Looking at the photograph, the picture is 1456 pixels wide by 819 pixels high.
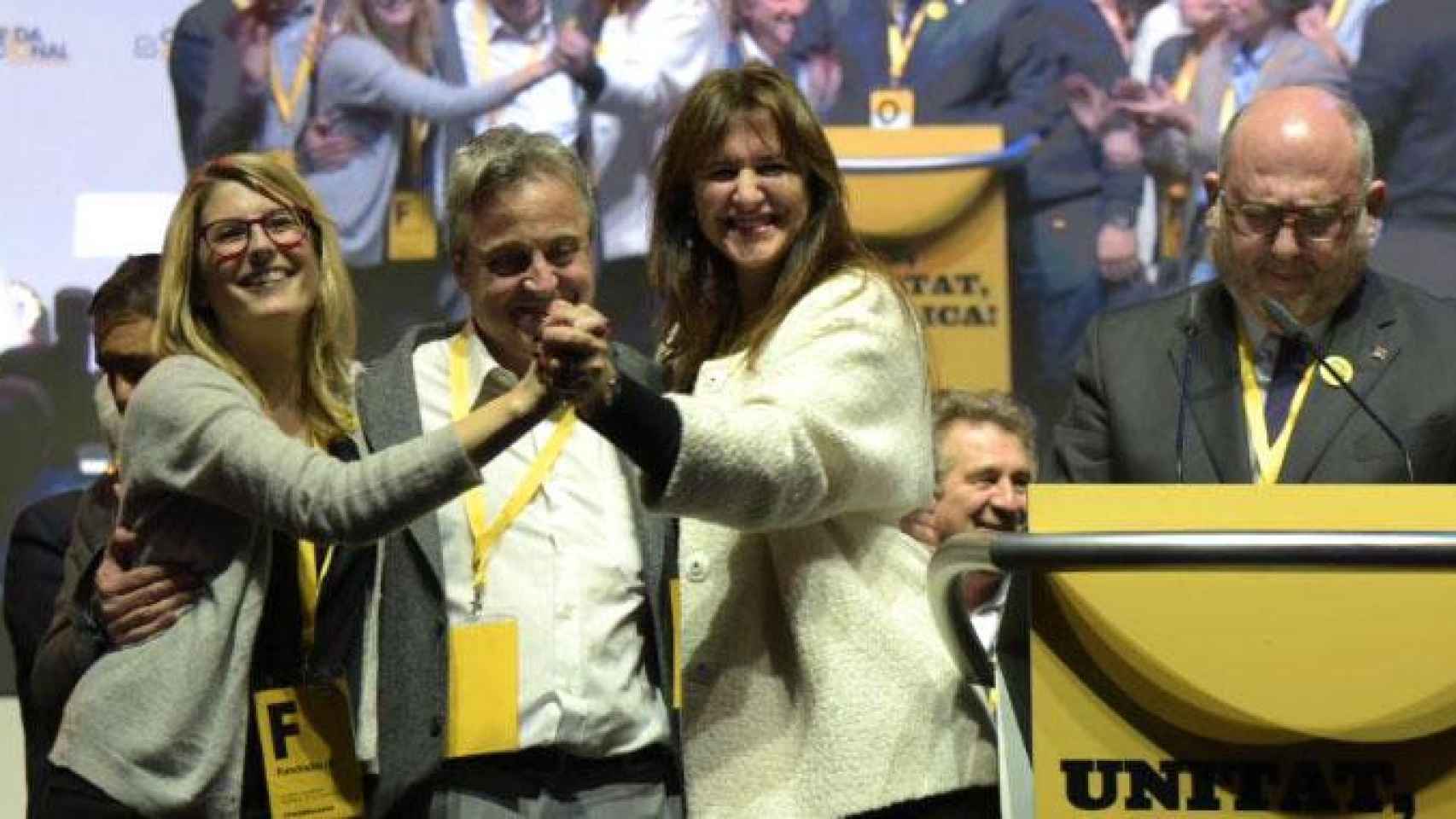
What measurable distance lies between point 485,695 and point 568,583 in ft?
0.54

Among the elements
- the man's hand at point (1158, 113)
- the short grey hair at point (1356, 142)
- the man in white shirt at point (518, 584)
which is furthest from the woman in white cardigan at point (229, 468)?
the man's hand at point (1158, 113)

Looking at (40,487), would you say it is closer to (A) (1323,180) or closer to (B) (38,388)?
(B) (38,388)

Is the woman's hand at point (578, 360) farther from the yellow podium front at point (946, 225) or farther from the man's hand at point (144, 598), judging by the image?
the yellow podium front at point (946, 225)

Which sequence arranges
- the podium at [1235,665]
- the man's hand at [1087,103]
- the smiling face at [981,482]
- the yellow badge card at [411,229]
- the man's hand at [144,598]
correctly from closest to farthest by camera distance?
the podium at [1235,665] < the man's hand at [144,598] < the smiling face at [981,482] < the yellow badge card at [411,229] < the man's hand at [1087,103]

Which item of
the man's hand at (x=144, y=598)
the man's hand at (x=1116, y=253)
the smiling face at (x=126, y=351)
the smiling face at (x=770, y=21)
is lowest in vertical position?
the man's hand at (x=1116, y=253)

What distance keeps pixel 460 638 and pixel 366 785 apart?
9.3 inches

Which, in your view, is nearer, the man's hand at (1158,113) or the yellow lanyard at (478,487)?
the yellow lanyard at (478,487)

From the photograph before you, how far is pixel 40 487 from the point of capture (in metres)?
4.68

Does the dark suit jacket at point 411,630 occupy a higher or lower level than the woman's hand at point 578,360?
lower

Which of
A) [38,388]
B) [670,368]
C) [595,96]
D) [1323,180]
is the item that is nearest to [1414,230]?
[595,96]

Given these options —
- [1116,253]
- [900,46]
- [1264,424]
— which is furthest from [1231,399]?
[900,46]

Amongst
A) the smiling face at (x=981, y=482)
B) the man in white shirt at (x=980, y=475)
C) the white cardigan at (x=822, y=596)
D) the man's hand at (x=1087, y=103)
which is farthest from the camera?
the man's hand at (x=1087, y=103)

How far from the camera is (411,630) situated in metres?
2.80

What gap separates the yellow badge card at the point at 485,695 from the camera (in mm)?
2738
